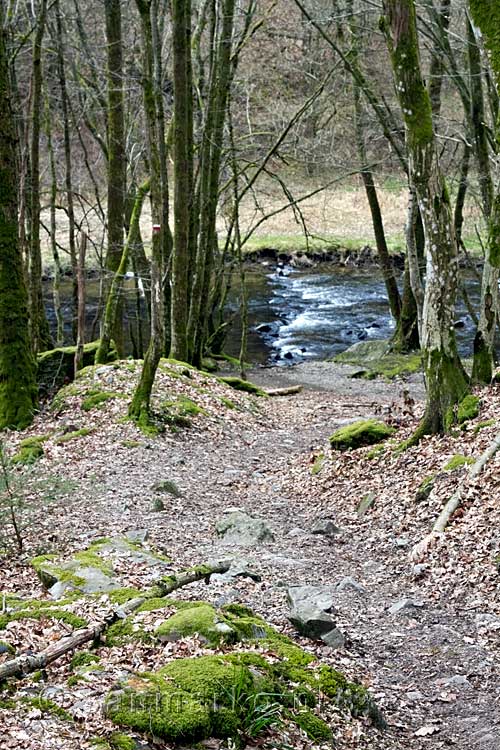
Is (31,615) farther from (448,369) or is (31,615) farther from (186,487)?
(448,369)

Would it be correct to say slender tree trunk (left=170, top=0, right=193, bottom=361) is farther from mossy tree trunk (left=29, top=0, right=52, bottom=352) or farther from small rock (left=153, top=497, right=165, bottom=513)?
small rock (left=153, top=497, right=165, bottom=513)

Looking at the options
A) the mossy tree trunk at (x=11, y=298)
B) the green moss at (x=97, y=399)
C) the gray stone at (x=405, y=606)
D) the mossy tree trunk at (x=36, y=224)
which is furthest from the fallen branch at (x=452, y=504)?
the mossy tree trunk at (x=36, y=224)

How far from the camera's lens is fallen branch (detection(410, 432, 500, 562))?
25.2 feet

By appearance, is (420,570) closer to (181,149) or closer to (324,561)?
(324,561)

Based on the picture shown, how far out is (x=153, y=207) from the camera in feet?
39.3

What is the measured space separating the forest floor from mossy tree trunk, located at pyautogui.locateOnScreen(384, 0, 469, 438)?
1.50 ft

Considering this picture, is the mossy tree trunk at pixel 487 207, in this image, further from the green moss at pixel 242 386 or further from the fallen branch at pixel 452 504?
the green moss at pixel 242 386

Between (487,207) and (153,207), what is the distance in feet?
19.7

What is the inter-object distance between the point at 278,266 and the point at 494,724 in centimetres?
3313

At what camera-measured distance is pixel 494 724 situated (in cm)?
500

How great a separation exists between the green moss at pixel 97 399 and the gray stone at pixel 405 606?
7.79 metres

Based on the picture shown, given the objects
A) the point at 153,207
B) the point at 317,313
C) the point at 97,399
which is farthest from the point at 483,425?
the point at 317,313

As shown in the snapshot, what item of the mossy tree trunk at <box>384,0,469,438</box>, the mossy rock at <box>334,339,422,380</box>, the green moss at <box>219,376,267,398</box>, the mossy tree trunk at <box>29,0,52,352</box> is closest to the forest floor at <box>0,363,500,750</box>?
the mossy tree trunk at <box>384,0,469,438</box>

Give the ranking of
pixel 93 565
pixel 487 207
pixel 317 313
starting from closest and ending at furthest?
1. pixel 93 565
2. pixel 487 207
3. pixel 317 313
